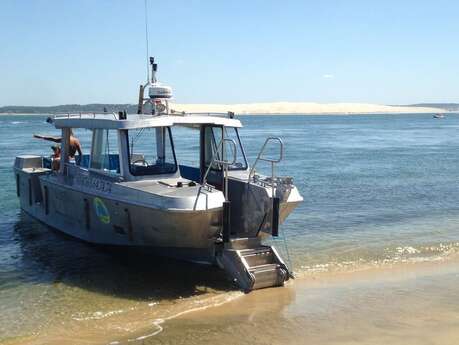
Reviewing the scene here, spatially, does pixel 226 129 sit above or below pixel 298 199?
above

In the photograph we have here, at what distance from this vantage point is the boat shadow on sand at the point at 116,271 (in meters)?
10.8

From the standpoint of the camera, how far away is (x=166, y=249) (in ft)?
37.6

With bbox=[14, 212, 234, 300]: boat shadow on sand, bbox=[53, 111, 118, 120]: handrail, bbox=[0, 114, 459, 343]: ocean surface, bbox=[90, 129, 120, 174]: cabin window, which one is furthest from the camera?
bbox=[53, 111, 118, 120]: handrail

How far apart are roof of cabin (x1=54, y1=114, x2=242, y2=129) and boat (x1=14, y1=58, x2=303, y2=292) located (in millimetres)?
20

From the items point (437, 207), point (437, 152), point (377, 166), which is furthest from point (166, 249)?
point (437, 152)

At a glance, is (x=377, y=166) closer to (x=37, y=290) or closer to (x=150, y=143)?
(x=150, y=143)

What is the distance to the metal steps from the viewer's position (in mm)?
10425

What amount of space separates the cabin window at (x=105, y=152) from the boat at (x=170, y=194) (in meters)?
0.02

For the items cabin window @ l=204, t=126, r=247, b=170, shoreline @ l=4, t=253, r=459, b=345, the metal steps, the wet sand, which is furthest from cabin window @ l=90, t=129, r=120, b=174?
the wet sand

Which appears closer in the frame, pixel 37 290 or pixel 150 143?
pixel 37 290

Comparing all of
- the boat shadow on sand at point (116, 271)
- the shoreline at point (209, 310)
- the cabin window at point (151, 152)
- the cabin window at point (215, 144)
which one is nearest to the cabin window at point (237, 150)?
the cabin window at point (215, 144)

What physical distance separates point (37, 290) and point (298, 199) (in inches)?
204

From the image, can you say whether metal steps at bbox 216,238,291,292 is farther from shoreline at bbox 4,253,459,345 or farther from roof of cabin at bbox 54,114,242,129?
roof of cabin at bbox 54,114,242,129

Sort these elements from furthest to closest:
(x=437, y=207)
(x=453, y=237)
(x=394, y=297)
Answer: (x=437, y=207)
(x=453, y=237)
(x=394, y=297)
